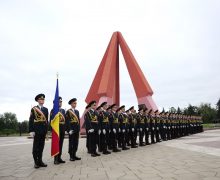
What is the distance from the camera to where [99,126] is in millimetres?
8312

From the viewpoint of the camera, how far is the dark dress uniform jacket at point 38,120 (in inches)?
247

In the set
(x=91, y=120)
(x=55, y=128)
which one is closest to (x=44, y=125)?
(x=55, y=128)

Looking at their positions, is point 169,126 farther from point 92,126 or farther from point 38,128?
point 38,128

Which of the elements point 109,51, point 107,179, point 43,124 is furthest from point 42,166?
point 109,51

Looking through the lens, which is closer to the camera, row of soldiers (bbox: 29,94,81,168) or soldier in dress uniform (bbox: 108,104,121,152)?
row of soldiers (bbox: 29,94,81,168)

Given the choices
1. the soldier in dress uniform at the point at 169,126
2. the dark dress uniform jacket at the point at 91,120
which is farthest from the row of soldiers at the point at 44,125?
the soldier in dress uniform at the point at 169,126

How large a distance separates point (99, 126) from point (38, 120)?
247cm

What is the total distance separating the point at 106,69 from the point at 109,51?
8.34ft

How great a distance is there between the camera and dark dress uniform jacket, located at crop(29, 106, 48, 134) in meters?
6.28

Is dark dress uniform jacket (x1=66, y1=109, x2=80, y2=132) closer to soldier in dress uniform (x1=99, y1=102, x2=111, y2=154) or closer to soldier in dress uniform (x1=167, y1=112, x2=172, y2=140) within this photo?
soldier in dress uniform (x1=99, y1=102, x2=111, y2=154)

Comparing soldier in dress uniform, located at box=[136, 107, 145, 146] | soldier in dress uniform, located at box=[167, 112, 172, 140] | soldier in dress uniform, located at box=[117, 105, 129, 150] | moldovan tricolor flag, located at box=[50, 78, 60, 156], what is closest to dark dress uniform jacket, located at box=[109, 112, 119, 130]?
soldier in dress uniform, located at box=[117, 105, 129, 150]

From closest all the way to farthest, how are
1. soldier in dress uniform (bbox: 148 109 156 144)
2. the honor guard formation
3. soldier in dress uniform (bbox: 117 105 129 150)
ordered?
the honor guard formation, soldier in dress uniform (bbox: 117 105 129 150), soldier in dress uniform (bbox: 148 109 156 144)

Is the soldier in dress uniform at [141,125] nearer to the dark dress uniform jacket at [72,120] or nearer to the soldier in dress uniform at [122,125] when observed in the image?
the soldier in dress uniform at [122,125]

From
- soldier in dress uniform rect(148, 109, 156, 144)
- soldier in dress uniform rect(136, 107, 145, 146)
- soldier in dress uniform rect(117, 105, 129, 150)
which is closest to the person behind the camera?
soldier in dress uniform rect(117, 105, 129, 150)
